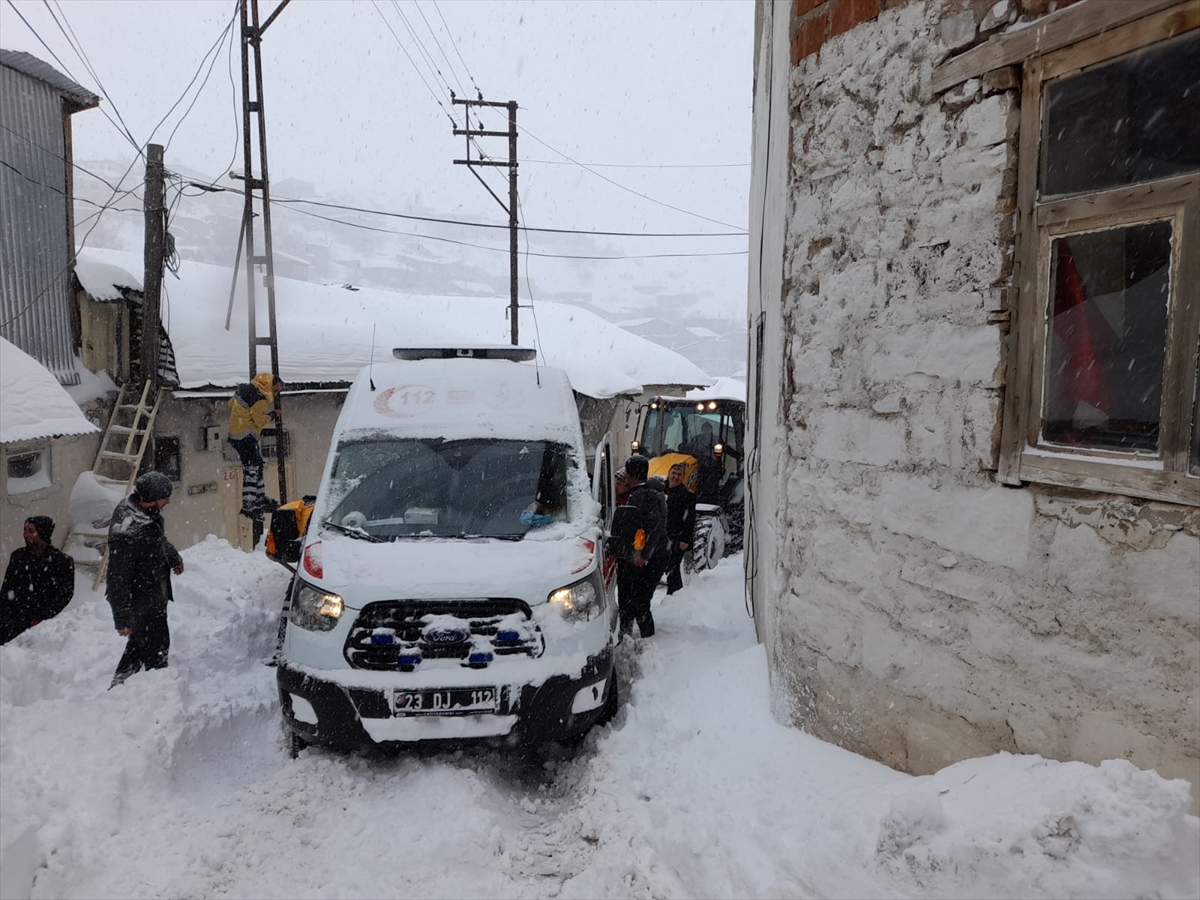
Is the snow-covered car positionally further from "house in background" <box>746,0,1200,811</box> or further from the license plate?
"house in background" <box>746,0,1200,811</box>

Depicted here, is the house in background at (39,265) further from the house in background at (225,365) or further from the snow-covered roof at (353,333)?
the snow-covered roof at (353,333)

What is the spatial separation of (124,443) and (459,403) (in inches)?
327

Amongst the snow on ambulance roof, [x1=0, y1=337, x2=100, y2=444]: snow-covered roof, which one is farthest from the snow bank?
the snow on ambulance roof

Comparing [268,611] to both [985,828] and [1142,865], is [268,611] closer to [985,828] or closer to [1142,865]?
[985,828]

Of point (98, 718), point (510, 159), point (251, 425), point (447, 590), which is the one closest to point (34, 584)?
point (98, 718)

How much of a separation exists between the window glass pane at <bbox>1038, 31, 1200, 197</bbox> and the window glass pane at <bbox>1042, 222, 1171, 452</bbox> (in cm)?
21

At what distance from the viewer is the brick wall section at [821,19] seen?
3.69m

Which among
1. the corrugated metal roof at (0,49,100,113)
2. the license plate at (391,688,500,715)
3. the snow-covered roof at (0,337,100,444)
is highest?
the corrugated metal roof at (0,49,100,113)

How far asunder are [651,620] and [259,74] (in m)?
11.5

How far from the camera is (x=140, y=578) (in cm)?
543

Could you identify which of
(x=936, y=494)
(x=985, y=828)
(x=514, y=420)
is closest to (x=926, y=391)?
(x=936, y=494)

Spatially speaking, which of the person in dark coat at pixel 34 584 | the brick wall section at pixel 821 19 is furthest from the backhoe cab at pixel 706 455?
the brick wall section at pixel 821 19

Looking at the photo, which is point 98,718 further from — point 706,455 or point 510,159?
point 510,159

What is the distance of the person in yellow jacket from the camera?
33.1 feet
